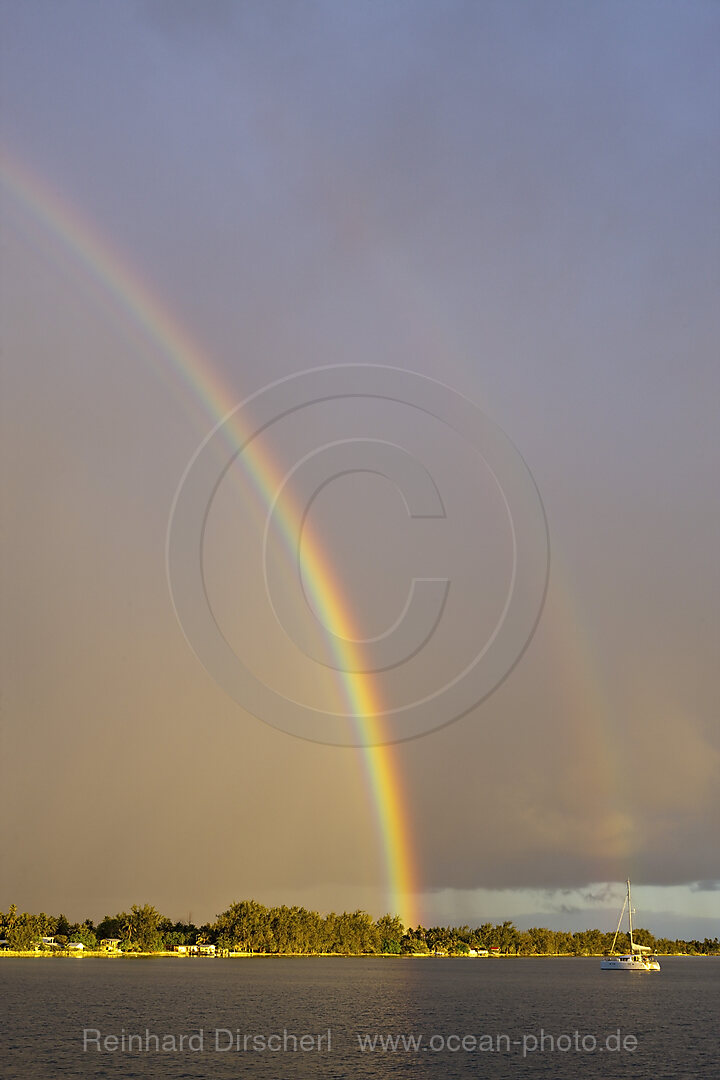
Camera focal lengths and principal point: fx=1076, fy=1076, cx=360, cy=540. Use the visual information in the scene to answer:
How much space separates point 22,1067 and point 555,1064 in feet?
139

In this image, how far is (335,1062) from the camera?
87062mm

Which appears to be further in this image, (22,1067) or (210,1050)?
(210,1050)

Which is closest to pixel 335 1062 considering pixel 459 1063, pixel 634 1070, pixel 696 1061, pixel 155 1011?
pixel 459 1063

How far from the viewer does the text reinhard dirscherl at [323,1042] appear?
308 ft

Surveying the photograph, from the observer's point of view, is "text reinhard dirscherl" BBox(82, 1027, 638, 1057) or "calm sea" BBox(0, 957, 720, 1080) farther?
"text reinhard dirscherl" BBox(82, 1027, 638, 1057)

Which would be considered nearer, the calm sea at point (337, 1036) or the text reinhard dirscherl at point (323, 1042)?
the calm sea at point (337, 1036)

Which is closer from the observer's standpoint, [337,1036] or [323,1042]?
[323,1042]

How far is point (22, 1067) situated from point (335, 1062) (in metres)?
24.4

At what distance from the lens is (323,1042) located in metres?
101

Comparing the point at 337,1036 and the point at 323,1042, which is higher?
the point at 323,1042

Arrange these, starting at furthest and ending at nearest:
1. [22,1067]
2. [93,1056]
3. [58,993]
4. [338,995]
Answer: [338,995] < [58,993] < [93,1056] < [22,1067]

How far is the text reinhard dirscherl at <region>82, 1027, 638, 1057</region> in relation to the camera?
308ft

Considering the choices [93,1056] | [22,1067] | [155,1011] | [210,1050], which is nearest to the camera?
[22,1067]

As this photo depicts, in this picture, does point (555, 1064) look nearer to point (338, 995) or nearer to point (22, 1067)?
point (22, 1067)
